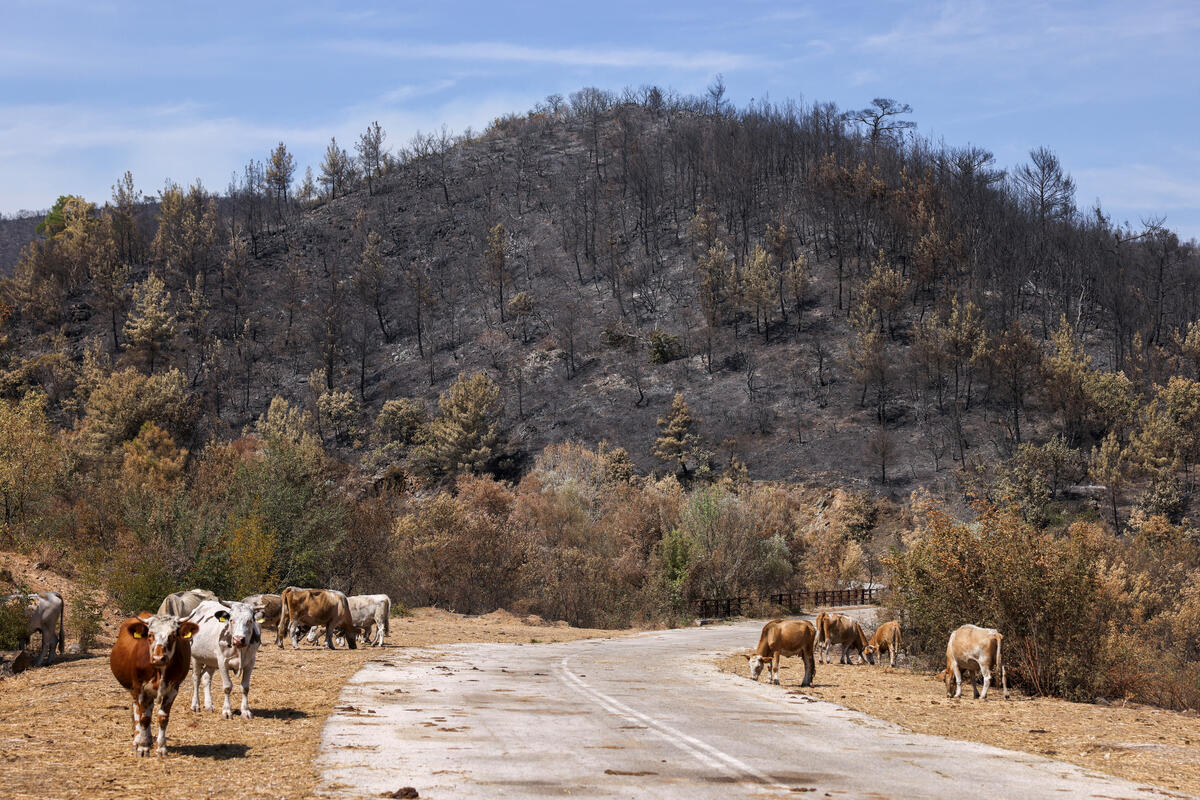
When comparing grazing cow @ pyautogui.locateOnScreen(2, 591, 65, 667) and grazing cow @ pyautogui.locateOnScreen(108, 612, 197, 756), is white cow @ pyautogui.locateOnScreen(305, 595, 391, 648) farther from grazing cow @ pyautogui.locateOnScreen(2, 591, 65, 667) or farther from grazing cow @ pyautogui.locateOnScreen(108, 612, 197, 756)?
grazing cow @ pyautogui.locateOnScreen(108, 612, 197, 756)

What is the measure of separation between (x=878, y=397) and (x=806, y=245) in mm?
34211

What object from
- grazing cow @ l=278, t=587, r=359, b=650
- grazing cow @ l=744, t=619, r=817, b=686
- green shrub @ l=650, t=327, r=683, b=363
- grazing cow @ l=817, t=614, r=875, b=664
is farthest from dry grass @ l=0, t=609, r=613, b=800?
green shrub @ l=650, t=327, r=683, b=363

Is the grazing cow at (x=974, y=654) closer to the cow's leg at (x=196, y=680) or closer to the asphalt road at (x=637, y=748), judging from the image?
the asphalt road at (x=637, y=748)

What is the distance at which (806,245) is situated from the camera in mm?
127188

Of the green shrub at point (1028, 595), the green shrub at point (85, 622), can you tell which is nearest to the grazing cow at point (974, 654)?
the green shrub at point (1028, 595)

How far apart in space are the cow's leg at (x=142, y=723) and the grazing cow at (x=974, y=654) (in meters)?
13.6

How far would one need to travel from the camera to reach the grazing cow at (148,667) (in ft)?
33.2

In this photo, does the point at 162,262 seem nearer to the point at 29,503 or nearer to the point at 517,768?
the point at 29,503

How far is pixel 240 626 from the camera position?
1251 centimetres

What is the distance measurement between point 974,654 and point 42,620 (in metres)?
18.4

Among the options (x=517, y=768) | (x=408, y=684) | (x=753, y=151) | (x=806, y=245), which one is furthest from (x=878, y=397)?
(x=517, y=768)

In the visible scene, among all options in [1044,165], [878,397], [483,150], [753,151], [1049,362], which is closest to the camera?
[1049,362]

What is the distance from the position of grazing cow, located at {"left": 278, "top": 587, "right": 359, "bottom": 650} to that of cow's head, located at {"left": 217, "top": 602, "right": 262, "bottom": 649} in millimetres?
Result: 11081

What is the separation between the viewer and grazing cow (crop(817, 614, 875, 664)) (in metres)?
25.2
